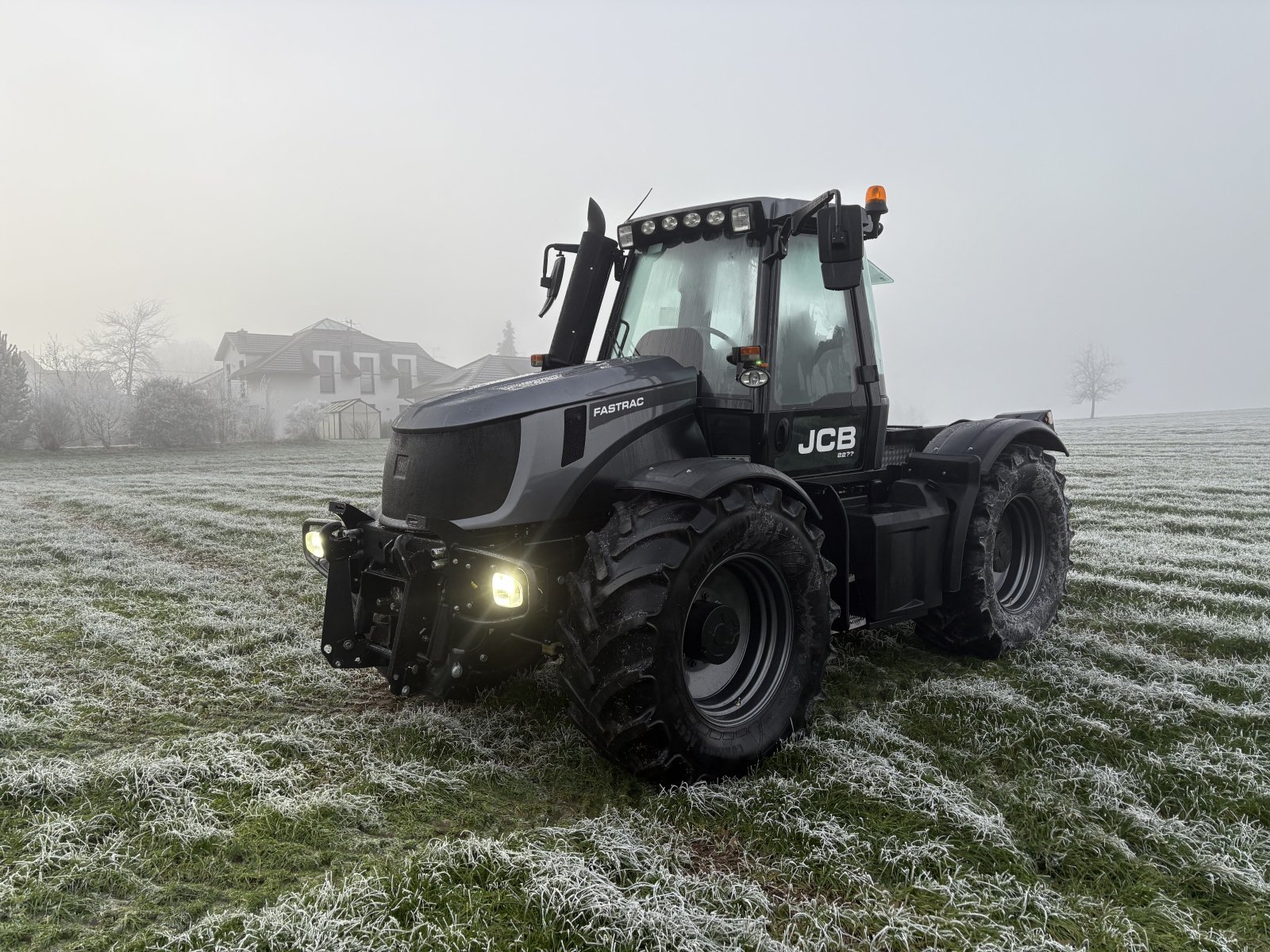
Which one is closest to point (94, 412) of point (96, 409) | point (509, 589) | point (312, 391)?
point (96, 409)

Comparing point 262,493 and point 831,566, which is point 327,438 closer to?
point 262,493

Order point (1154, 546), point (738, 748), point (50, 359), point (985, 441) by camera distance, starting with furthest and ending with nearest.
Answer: point (50, 359) → point (1154, 546) → point (985, 441) → point (738, 748)

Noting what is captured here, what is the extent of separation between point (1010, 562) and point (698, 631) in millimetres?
3317

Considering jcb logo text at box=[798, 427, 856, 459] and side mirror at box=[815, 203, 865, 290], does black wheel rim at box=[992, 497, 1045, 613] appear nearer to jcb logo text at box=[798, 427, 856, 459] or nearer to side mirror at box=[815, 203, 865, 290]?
jcb logo text at box=[798, 427, 856, 459]

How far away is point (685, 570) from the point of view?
3.60m

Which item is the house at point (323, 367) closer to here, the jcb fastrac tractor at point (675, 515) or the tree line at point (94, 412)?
the tree line at point (94, 412)

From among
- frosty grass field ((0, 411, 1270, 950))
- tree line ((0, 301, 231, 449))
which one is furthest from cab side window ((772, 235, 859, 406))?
tree line ((0, 301, 231, 449))

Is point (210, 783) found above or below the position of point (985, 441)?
below

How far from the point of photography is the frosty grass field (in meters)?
2.82

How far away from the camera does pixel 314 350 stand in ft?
166

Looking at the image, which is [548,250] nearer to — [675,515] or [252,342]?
[675,515]

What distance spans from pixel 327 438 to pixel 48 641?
113 ft

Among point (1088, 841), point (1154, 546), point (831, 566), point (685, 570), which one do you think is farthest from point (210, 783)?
point (1154, 546)

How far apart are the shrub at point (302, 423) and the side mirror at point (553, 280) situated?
1331 inches
